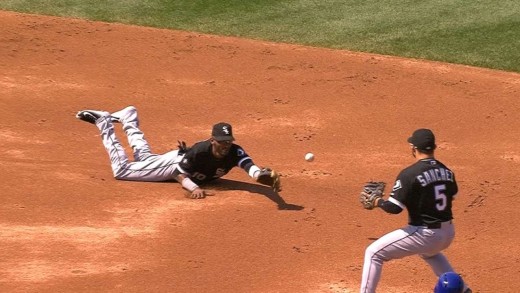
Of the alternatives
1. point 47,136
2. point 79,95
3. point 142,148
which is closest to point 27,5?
point 79,95

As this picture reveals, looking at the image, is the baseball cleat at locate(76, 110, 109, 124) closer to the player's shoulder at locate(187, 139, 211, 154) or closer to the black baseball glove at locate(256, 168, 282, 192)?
the player's shoulder at locate(187, 139, 211, 154)

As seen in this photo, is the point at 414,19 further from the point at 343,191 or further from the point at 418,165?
the point at 418,165

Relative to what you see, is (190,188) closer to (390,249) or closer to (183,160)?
(183,160)

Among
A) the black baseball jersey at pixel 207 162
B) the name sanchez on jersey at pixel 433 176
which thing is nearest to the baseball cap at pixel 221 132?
the black baseball jersey at pixel 207 162

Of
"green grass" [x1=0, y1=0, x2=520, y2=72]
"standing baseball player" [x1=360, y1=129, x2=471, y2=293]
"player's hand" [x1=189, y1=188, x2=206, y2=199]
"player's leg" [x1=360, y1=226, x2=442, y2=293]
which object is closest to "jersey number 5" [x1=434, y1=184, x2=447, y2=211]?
"standing baseball player" [x1=360, y1=129, x2=471, y2=293]

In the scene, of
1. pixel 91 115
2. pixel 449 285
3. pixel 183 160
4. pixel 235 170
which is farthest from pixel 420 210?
pixel 91 115

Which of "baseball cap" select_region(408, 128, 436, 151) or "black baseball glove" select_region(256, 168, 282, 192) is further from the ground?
"baseball cap" select_region(408, 128, 436, 151)
